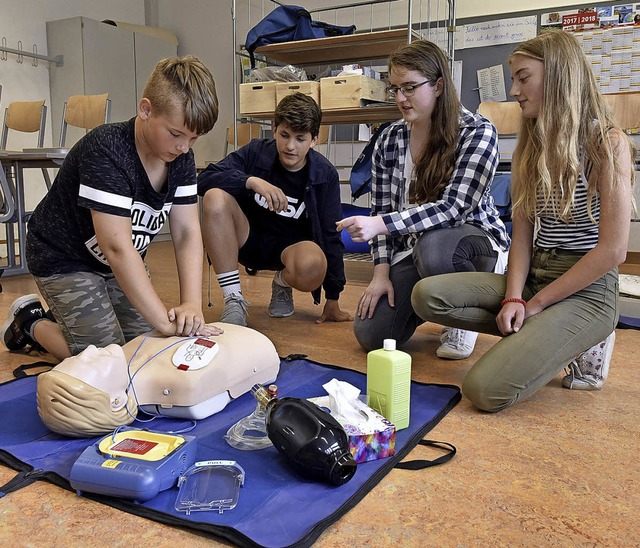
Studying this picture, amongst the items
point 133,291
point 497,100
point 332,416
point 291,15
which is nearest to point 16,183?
point 291,15

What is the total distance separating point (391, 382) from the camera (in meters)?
1.17

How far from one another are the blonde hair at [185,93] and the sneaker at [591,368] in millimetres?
1067

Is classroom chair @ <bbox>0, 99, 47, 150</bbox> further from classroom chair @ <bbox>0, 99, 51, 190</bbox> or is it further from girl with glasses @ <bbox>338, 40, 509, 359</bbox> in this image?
girl with glasses @ <bbox>338, 40, 509, 359</bbox>

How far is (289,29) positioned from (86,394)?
255 centimetres

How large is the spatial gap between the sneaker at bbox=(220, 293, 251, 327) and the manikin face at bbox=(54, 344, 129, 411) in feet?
2.44

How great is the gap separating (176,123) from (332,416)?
2.35 ft

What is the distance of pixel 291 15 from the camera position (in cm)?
316

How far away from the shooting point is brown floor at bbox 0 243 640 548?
2.83 ft

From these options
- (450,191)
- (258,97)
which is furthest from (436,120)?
(258,97)

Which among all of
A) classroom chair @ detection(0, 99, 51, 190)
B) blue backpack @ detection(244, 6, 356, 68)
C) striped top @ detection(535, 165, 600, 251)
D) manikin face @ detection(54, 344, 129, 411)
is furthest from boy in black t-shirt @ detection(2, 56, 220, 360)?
classroom chair @ detection(0, 99, 51, 190)

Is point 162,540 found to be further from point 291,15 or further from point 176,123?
point 291,15

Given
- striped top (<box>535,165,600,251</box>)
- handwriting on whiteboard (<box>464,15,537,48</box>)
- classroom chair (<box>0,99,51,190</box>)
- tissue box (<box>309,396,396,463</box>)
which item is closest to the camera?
tissue box (<box>309,396,396,463</box>)

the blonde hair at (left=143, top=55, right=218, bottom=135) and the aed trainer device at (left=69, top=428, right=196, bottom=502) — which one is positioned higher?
the blonde hair at (left=143, top=55, right=218, bottom=135)

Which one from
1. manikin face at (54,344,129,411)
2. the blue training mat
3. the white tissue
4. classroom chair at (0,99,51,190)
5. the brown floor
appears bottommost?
the brown floor
